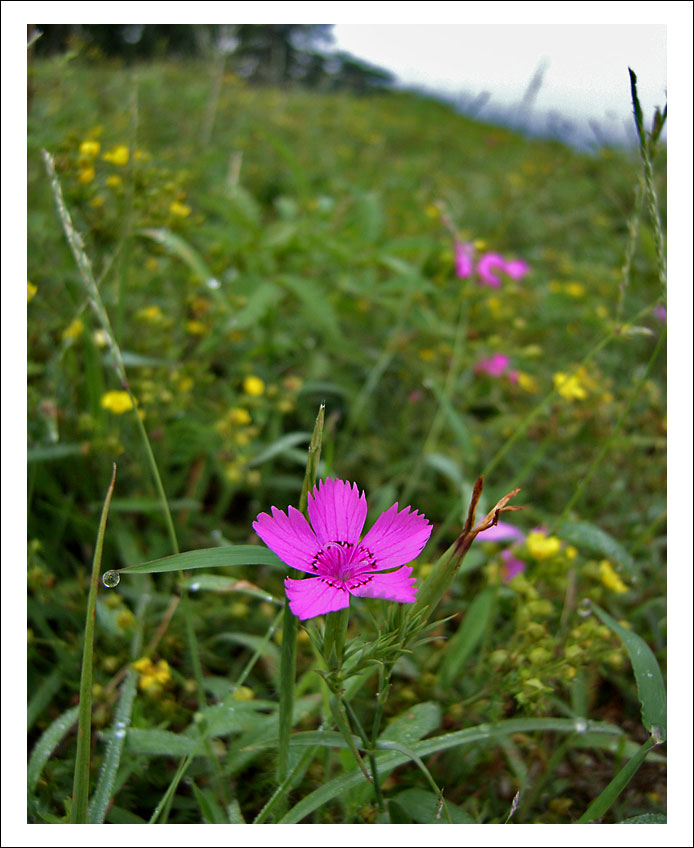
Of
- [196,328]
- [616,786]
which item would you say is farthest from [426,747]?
[196,328]

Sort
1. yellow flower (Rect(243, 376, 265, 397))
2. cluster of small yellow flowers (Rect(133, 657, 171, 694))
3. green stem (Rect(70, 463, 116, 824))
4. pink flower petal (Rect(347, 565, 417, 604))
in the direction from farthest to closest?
yellow flower (Rect(243, 376, 265, 397)) < cluster of small yellow flowers (Rect(133, 657, 171, 694)) < green stem (Rect(70, 463, 116, 824)) < pink flower petal (Rect(347, 565, 417, 604))

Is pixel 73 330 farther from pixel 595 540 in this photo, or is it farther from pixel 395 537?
pixel 595 540

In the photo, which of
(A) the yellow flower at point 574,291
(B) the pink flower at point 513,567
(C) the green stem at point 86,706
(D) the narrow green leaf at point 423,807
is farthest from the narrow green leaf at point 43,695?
(A) the yellow flower at point 574,291

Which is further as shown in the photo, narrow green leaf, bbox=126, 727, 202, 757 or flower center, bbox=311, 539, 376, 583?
narrow green leaf, bbox=126, 727, 202, 757

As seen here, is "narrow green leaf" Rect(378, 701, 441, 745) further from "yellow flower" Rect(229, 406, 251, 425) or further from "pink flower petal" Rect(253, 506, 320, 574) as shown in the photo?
"yellow flower" Rect(229, 406, 251, 425)

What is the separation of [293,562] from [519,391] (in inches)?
52.7

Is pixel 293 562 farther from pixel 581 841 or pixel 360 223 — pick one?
pixel 360 223

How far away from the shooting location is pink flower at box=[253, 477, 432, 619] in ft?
1.97

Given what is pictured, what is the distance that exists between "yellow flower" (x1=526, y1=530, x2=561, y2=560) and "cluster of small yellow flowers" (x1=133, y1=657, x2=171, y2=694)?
617 mm

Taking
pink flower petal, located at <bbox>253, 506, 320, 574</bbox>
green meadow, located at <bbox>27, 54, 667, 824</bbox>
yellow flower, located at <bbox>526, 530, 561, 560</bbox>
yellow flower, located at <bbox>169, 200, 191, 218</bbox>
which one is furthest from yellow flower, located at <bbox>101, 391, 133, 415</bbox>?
yellow flower, located at <bbox>526, 530, 561, 560</bbox>

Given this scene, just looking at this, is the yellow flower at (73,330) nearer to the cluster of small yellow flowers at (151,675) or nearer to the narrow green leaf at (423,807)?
the cluster of small yellow flowers at (151,675)

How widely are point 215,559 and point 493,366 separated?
1.21 metres

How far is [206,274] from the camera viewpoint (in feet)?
4.80

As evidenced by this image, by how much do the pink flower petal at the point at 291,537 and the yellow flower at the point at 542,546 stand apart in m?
0.55
